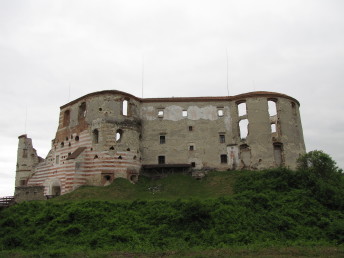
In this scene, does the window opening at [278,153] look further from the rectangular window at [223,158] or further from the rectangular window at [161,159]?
the rectangular window at [161,159]

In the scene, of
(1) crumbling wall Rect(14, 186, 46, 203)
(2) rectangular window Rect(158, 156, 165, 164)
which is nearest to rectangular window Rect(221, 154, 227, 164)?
(2) rectangular window Rect(158, 156, 165, 164)

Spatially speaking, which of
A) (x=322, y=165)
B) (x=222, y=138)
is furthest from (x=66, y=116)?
(x=322, y=165)

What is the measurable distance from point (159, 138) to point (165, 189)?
23.2ft

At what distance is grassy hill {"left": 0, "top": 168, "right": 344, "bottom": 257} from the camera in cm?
1900

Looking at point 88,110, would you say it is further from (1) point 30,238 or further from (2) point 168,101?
(1) point 30,238

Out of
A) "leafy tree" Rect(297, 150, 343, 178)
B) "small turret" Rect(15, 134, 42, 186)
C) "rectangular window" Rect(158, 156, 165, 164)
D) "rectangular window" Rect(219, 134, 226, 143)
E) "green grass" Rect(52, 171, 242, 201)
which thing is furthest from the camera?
"small turret" Rect(15, 134, 42, 186)

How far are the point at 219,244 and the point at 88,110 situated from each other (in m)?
21.6

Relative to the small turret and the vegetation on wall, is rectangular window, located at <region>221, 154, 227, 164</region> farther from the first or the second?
the small turret

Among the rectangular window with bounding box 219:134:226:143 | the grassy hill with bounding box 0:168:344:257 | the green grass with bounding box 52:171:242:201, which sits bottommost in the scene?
the grassy hill with bounding box 0:168:344:257

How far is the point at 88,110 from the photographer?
1394 inches

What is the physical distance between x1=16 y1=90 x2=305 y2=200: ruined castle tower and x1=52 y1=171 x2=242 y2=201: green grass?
4.74 feet

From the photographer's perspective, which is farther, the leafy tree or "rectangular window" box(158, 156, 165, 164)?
"rectangular window" box(158, 156, 165, 164)

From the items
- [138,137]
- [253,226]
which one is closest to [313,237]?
[253,226]

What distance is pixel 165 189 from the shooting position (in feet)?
104
